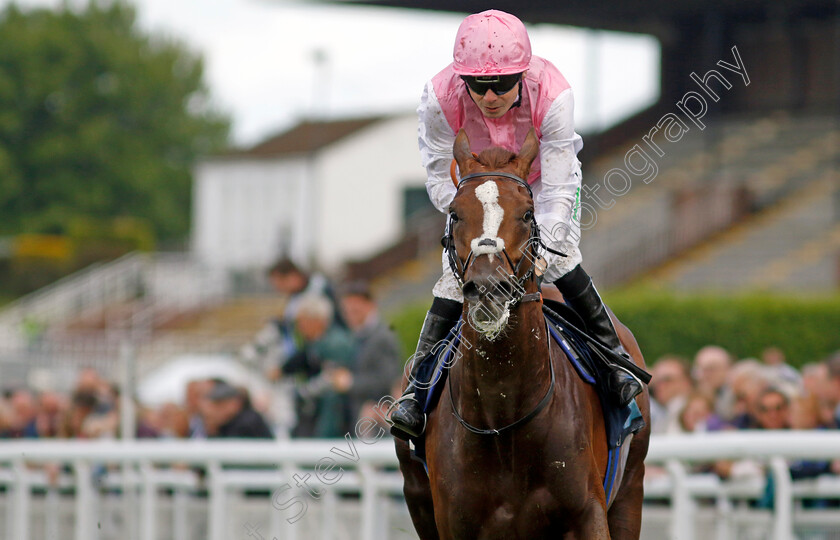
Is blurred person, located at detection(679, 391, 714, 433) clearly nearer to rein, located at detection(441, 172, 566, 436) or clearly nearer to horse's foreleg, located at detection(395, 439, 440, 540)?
horse's foreleg, located at detection(395, 439, 440, 540)

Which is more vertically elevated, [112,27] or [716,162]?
[112,27]

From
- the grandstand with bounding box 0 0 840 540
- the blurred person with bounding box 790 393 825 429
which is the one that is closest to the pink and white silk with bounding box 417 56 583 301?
the grandstand with bounding box 0 0 840 540

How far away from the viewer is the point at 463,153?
13.9 ft

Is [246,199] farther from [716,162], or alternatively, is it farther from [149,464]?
[149,464]

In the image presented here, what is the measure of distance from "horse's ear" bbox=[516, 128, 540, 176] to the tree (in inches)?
1848

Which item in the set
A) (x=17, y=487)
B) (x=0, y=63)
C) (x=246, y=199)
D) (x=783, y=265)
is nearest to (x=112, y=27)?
(x=0, y=63)

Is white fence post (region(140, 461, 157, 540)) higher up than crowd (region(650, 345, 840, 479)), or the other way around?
crowd (region(650, 345, 840, 479))

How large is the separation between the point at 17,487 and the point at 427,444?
3543mm

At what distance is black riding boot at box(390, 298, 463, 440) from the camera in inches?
185

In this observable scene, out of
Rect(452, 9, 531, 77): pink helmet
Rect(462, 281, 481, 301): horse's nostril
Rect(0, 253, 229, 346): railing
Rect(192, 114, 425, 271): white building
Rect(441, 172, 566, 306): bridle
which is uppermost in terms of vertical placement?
Rect(192, 114, 425, 271): white building

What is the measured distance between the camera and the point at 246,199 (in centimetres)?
3519

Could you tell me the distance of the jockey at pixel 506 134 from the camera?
443 centimetres

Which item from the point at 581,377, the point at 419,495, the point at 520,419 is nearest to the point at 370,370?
the point at 419,495

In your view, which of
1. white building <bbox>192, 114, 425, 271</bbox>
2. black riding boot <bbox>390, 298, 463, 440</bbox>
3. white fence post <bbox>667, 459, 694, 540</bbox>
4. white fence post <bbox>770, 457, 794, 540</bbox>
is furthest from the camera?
white building <bbox>192, 114, 425, 271</bbox>
